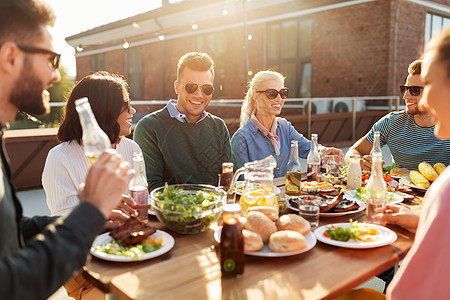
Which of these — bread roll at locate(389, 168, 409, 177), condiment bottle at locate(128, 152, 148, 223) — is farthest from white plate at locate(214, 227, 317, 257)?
bread roll at locate(389, 168, 409, 177)

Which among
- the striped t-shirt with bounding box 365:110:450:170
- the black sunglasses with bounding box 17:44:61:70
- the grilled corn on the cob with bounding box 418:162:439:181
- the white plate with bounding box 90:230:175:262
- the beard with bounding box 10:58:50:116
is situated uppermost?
the black sunglasses with bounding box 17:44:61:70

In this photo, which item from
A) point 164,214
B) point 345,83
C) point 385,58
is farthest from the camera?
point 345,83

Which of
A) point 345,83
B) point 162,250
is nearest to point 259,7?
point 345,83

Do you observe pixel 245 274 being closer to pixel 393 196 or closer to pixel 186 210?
pixel 186 210

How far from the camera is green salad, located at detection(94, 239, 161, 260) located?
4.70 ft

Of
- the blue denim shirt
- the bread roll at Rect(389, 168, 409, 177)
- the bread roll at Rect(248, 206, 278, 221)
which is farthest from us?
the blue denim shirt

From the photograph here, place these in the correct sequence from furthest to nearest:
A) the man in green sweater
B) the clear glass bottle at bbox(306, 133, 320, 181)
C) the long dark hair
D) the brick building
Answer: the brick building, the man in green sweater, the clear glass bottle at bbox(306, 133, 320, 181), the long dark hair

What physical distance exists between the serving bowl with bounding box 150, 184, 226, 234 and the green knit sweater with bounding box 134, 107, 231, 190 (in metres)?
1.11

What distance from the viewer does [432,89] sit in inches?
51.3

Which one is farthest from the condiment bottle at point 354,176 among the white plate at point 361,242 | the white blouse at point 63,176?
the white blouse at point 63,176

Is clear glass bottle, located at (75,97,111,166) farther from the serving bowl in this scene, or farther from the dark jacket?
the serving bowl

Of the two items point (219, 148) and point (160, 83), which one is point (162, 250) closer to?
point (219, 148)

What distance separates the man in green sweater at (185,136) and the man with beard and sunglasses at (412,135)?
1102mm

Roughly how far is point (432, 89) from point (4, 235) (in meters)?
1.38
